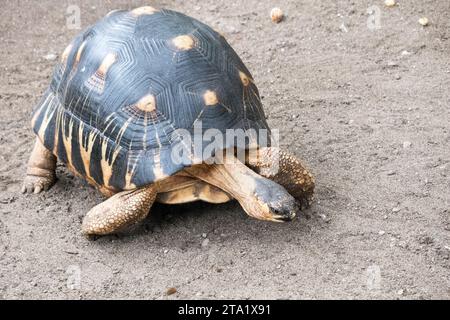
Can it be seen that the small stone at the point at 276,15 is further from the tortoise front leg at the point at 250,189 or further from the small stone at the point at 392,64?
the tortoise front leg at the point at 250,189

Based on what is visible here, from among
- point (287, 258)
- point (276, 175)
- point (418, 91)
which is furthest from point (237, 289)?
point (418, 91)

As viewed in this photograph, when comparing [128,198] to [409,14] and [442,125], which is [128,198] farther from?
[409,14]

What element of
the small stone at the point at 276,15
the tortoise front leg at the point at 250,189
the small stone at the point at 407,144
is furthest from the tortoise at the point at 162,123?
the small stone at the point at 276,15

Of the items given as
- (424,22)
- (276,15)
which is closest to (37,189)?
(276,15)

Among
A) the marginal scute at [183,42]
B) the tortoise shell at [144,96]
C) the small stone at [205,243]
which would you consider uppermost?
the marginal scute at [183,42]

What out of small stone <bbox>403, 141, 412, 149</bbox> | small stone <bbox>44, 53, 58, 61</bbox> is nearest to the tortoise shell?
small stone <bbox>403, 141, 412, 149</bbox>

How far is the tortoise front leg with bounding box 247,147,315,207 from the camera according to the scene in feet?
14.0

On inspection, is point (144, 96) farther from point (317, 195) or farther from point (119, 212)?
point (317, 195)

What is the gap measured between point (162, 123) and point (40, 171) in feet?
4.23

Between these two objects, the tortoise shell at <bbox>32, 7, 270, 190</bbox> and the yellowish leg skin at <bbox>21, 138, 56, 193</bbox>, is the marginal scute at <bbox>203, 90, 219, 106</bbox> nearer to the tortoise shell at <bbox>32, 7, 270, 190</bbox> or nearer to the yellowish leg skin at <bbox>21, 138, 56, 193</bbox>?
the tortoise shell at <bbox>32, 7, 270, 190</bbox>

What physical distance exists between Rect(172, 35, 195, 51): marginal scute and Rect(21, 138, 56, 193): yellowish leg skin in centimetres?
134

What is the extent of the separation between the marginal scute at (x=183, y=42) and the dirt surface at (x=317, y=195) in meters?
1.07

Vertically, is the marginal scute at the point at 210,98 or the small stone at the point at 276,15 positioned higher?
the marginal scute at the point at 210,98

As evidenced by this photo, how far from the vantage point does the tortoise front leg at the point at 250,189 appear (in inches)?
152
